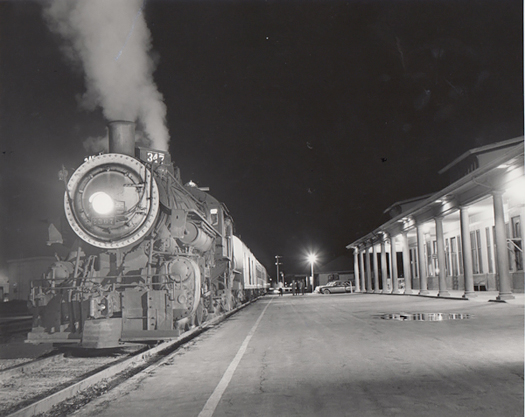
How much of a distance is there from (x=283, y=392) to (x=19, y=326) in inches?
660

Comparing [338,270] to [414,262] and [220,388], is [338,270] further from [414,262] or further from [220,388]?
[220,388]

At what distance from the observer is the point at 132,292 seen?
9.45 meters

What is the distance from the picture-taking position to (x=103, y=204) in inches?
395

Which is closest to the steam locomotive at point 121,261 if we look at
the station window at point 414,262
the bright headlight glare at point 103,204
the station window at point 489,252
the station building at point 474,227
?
the bright headlight glare at point 103,204

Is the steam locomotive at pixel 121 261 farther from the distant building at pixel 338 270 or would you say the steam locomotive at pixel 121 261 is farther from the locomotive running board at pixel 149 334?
the distant building at pixel 338 270

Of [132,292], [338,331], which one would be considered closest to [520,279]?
[338,331]

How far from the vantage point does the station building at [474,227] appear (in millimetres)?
18500

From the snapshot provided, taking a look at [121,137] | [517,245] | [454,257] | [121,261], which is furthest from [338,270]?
[121,261]

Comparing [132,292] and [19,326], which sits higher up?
[132,292]

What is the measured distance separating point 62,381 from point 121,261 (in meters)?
3.42

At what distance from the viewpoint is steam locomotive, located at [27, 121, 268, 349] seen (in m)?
9.30

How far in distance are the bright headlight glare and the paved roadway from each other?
2.94 m

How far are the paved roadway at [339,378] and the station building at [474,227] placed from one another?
28.5 feet

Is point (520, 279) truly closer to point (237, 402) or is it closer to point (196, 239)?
point (196, 239)
